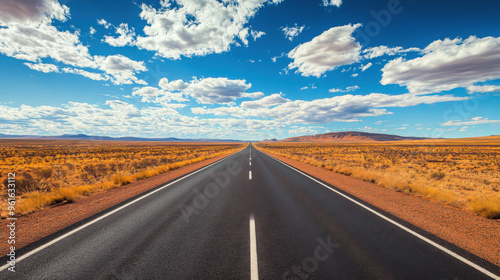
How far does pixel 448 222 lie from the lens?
565 centimetres

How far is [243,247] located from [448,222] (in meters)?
5.79

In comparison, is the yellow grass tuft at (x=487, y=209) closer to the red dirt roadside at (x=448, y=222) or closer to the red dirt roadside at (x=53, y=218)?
the red dirt roadside at (x=448, y=222)

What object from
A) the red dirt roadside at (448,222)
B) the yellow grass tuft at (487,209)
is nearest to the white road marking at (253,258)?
the red dirt roadside at (448,222)

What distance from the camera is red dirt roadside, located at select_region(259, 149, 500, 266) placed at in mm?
4288

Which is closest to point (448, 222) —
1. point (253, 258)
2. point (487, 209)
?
point (487, 209)

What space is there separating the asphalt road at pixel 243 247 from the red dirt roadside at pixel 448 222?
463mm

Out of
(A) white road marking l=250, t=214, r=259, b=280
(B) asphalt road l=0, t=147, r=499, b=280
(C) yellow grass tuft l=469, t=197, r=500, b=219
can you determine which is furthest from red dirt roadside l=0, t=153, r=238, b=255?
(C) yellow grass tuft l=469, t=197, r=500, b=219

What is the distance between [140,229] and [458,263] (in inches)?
247

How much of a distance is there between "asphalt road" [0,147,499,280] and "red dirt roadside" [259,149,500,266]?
0.46m

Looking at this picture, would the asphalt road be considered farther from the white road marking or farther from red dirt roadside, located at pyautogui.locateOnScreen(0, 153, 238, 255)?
red dirt roadside, located at pyautogui.locateOnScreen(0, 153, 238, 255)

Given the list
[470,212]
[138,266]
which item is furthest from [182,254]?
[470,212]

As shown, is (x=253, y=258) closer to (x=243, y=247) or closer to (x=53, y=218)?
(x=243, y=247)

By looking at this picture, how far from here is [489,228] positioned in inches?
210

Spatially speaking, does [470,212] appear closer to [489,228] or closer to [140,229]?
[489,228]
